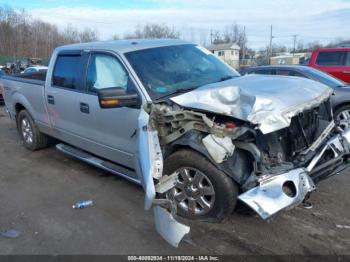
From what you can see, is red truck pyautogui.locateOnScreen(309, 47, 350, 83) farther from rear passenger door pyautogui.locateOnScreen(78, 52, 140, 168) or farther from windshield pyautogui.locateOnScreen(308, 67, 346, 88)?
rear passenger door pyautogui.locateOnScreen(78, 52, 140, 168)

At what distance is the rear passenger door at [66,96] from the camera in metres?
4.80

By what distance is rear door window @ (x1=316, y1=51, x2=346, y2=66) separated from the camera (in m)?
11.2

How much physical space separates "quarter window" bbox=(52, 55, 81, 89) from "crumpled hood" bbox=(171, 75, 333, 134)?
2090 millimetres

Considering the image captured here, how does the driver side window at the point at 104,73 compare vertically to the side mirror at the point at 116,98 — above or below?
above

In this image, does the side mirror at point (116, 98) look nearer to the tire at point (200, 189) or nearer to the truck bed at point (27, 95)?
the tire at point (200, 189)

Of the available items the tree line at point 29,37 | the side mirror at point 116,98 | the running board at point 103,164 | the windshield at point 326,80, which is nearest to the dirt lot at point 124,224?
the running board at point 103,164

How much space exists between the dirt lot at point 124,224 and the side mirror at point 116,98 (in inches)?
50.1

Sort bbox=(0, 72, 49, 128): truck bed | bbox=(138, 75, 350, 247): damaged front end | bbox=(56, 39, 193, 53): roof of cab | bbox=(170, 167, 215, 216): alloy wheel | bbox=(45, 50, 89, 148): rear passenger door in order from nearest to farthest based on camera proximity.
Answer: bbox=(138, 75, 350, 247): damaged front end, bbox=(170, 167, 215, 216): alloy wheel, bbox=(56, 39, 193, 53): roof of cab, bbox=(45, 50, 89, 148): rear passenger door, bbox=(0, 72, 49, 128): truck bed

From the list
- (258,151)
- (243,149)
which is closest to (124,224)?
(243,149)

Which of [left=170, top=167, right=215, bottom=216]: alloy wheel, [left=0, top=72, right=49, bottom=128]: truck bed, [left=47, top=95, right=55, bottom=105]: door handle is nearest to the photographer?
[left=170, top=167, right=215, bottom=216]: alloy wheel

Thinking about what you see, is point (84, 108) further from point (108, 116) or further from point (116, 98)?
point (116, 98)

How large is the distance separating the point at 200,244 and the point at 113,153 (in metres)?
1.71

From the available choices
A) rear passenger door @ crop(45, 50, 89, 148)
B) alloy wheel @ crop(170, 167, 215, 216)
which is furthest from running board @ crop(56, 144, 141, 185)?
alloy wheel @ crop(170, 167, 215, 216)

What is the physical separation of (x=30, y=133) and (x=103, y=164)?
275cm
